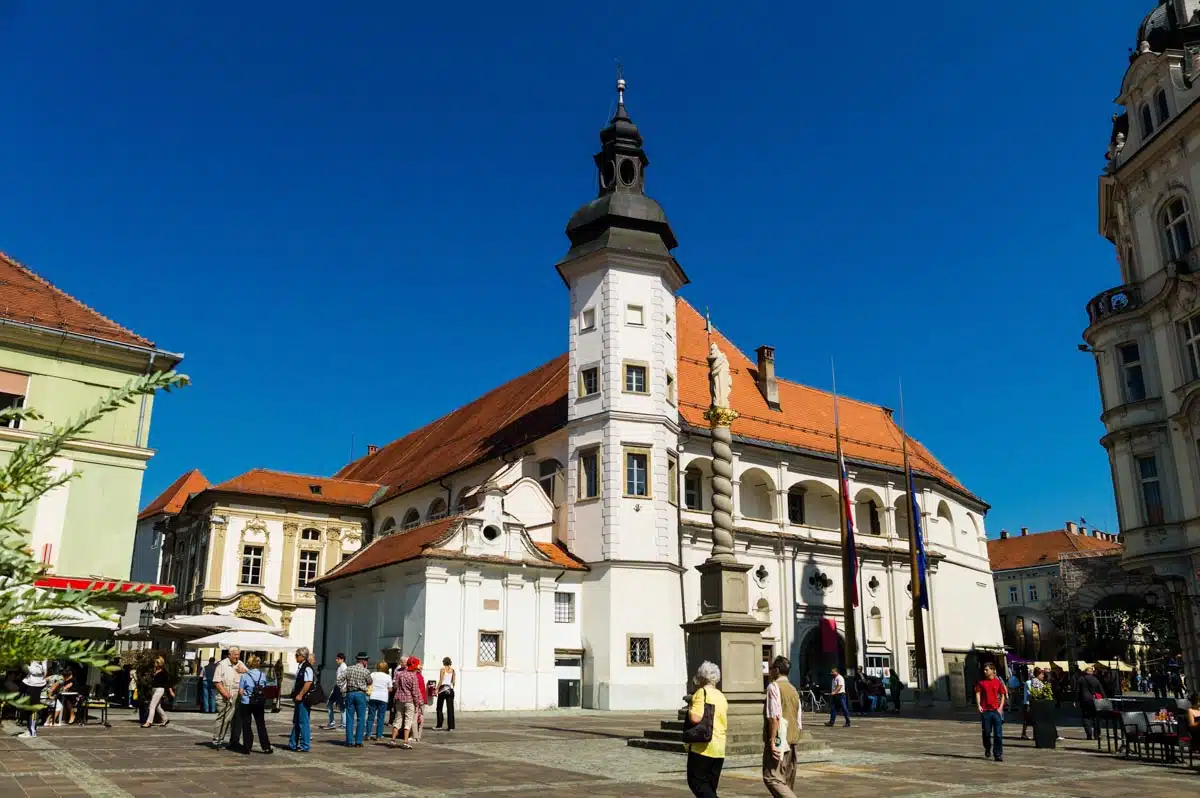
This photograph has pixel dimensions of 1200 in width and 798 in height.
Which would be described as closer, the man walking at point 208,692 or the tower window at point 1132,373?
Answer: the man walking at point 208,692

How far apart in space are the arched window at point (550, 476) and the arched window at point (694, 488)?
16.5 feet

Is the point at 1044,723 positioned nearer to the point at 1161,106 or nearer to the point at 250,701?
the point at 250,701

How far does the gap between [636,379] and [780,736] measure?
23656 millimetres

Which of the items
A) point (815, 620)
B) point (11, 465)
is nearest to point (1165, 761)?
point (11, 465)

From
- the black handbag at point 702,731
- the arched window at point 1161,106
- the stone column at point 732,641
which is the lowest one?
the black handbag at point 702,731

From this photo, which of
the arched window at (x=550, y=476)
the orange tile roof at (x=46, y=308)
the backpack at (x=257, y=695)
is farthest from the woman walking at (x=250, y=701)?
the arched window at (x=550, y=476)

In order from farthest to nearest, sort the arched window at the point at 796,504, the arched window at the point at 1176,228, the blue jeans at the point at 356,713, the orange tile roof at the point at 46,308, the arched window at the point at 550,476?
→ the arched window at the point at 796,504, the arched window at the point at 550,476, the arched window at the point at 1176,228, the orange tile roof at the point at 46,308, the blue jeans at the point at 356,713

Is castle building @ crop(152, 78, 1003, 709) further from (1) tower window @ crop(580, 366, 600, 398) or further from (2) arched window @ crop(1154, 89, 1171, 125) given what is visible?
(2) arched window @ crop(1154, 89, 1171, 125)

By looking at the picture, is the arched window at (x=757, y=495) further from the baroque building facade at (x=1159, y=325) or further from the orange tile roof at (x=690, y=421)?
the baroque building facade at (x=1159, y=325)

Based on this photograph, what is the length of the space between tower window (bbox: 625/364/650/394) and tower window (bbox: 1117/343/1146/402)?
14573 millimetres

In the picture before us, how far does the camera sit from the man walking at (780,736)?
8.82 m

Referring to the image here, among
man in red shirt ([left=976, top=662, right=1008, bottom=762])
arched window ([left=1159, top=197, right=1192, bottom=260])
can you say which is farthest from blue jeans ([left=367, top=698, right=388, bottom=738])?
arched window ([left=1159, top=197, right=1192, bottom=260])

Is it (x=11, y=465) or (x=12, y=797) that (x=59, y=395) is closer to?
(x=12, y=797)

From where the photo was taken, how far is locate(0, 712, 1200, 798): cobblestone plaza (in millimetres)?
10594
